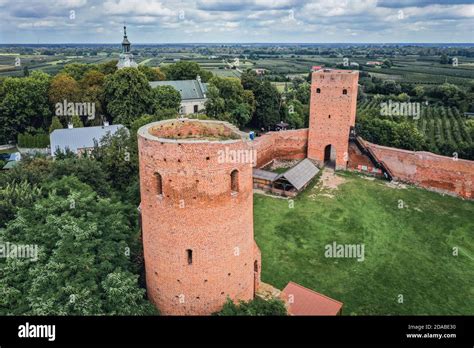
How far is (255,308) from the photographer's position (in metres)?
14.2

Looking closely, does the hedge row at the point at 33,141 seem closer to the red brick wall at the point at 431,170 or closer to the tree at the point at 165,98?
the tree at the point at 165,98

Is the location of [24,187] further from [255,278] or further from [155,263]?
[255,278]

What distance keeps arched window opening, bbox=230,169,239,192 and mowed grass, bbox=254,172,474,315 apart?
29.9 ft

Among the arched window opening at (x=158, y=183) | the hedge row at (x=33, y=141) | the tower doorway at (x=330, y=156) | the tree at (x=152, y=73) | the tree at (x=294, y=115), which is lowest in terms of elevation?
the tower doorway at (x=330, y=156)

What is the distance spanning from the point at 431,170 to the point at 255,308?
25035 mm

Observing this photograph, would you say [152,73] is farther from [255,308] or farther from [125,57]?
[255,308]

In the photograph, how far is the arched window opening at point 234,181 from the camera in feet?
44.7

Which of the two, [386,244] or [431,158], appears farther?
[431,158]

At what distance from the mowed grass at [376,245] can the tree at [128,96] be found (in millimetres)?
18971

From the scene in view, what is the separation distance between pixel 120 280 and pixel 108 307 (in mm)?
949

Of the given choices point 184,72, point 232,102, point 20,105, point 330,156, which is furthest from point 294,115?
point 20,105

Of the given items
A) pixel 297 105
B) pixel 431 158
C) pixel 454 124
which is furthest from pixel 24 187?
pixel 454 124

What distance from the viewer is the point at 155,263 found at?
47.6 feet

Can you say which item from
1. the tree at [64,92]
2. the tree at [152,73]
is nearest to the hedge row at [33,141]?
the tree at [64,92]
